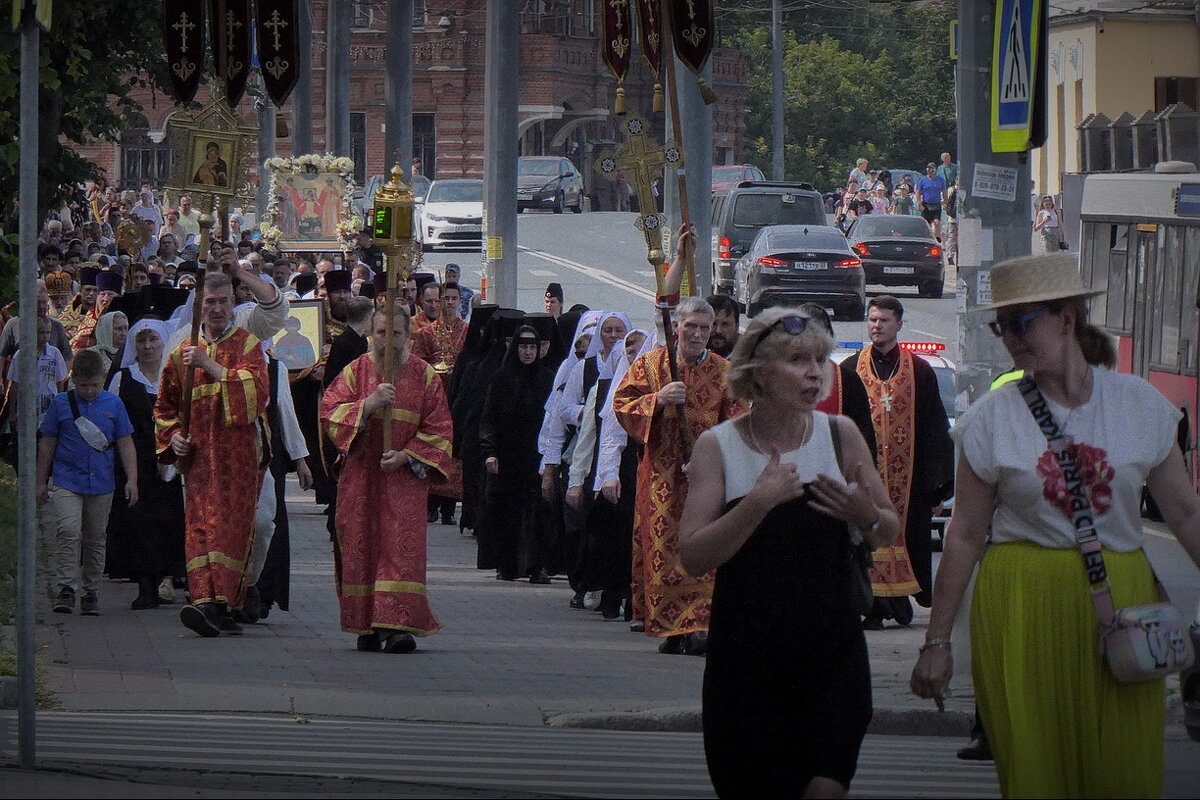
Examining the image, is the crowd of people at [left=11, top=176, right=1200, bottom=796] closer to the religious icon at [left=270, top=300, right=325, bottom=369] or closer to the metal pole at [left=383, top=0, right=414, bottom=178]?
the religious icon at [left=270, top=300, right=325, bottom=369]

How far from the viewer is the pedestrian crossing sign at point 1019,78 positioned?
10812mm

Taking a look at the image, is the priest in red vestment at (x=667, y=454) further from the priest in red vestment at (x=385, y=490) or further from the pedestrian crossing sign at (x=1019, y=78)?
the pedestrian crossing sign at (x=1019, y=78)

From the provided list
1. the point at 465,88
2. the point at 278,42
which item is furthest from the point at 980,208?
the point at 465,88

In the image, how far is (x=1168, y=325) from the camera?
18.6 m

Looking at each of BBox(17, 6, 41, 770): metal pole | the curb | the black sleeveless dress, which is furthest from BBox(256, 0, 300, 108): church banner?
the black sleeveless dress

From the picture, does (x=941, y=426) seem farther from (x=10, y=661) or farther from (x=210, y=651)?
(x=10, y=661)

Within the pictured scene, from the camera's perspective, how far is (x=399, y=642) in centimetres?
1113

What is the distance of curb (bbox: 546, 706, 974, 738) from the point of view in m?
9.05

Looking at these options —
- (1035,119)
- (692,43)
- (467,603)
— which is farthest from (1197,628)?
(467,603)

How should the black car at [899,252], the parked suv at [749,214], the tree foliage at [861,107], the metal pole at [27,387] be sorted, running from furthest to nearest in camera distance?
the tree foliage at [861,107] < the black car at [899,252] < the parked suv at [749,214] < the metal pole at [27,387]

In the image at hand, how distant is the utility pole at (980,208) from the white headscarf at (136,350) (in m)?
5.10

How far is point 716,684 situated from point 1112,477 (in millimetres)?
1129

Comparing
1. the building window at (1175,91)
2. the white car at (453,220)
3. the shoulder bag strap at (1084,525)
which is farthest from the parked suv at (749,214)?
the shoulder bag strap at (1084,525)

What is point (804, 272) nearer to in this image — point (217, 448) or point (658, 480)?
point (217, 448)
